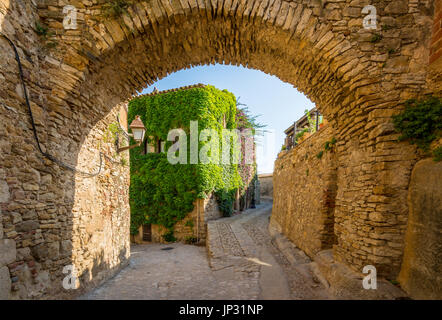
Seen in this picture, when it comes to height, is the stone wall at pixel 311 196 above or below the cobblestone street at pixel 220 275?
above

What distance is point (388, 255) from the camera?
2682 millimetres

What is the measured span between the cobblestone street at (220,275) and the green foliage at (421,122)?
2899 millimetres

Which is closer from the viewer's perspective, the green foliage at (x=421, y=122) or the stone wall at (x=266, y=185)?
the green foliage at (x=421, y=122)

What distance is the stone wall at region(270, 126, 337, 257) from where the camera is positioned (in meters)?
4.47

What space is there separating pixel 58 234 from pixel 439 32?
6.13m

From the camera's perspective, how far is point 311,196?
5406mm

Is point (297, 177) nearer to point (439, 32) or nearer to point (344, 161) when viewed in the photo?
point (344, 161)

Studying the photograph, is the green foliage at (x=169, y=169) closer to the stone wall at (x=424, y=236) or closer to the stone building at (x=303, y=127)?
the stone building at (x=303, y=127)

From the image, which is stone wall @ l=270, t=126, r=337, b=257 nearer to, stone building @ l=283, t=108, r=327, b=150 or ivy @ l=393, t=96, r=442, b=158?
stone building @ l=283, t=108, r=327, b=150

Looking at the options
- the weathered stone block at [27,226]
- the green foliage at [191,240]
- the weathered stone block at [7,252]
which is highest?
the weathered stone block at [27,226]

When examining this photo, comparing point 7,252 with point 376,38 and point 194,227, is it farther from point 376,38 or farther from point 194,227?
point 194,227

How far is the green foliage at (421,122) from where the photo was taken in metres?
2.42

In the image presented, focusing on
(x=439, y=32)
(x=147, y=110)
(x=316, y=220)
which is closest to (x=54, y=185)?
(x=316, y=220)

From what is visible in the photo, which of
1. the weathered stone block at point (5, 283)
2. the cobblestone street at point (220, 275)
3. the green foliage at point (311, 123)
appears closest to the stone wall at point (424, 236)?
the cobblestone street at point (220, 275)
